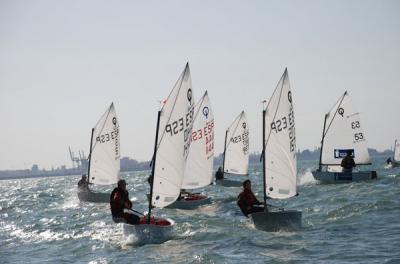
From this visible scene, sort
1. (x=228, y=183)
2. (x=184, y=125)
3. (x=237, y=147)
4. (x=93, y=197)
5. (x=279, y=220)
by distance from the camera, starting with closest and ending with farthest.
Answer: (x=279, y=220) → (x=184, y=125) → (x=93, y=197) → (x=228, y=183) → (x=237, y=147)

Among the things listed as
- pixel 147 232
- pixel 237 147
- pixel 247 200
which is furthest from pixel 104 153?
pixel 147 232

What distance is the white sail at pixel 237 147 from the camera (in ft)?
144

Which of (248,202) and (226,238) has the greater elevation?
(248,202)

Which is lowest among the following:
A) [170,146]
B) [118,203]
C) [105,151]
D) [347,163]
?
[118,203]

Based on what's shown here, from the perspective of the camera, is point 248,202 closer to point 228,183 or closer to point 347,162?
point 347,162

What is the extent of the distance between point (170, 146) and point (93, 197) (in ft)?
54.6

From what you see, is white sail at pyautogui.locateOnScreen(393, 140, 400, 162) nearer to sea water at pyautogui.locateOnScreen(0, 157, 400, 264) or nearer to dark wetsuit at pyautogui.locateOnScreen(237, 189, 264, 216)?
sea water at pyautogui.locateOnScreen(0, 157, 400, 264)

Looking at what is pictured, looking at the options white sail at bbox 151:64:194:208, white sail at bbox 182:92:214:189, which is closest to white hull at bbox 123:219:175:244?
white sail at bbox 151:64:194:208

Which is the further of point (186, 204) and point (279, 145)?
point (186, 204)

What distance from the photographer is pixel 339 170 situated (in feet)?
130

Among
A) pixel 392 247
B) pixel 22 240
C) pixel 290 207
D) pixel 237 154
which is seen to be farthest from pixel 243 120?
pixel 392 247

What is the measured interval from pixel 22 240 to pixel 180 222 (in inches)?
232

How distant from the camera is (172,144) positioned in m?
20.2

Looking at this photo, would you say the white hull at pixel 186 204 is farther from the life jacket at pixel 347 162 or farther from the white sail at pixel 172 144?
the life jacket at pixel 347 162
